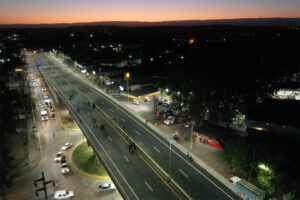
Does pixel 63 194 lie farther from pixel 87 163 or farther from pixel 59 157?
pixel 59 157

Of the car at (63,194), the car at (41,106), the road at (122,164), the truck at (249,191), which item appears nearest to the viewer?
the truck at (249,191)

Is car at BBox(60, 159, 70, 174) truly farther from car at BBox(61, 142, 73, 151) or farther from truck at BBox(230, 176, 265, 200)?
truck at BBox(230, 176, 265, 200)

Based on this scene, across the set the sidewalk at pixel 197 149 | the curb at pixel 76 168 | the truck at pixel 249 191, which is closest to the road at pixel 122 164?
the curb at pixel 76 168

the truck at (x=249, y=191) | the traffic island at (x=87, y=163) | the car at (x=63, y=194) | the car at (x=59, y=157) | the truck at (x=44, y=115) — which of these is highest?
the truck at (x=44, y=115)

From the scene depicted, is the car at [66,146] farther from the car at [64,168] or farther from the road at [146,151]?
the car at [64,168]

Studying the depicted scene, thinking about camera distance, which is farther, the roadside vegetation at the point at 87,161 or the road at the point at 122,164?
the roadside vegetation at the point at 87,161

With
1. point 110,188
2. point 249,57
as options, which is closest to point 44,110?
point 110,188
